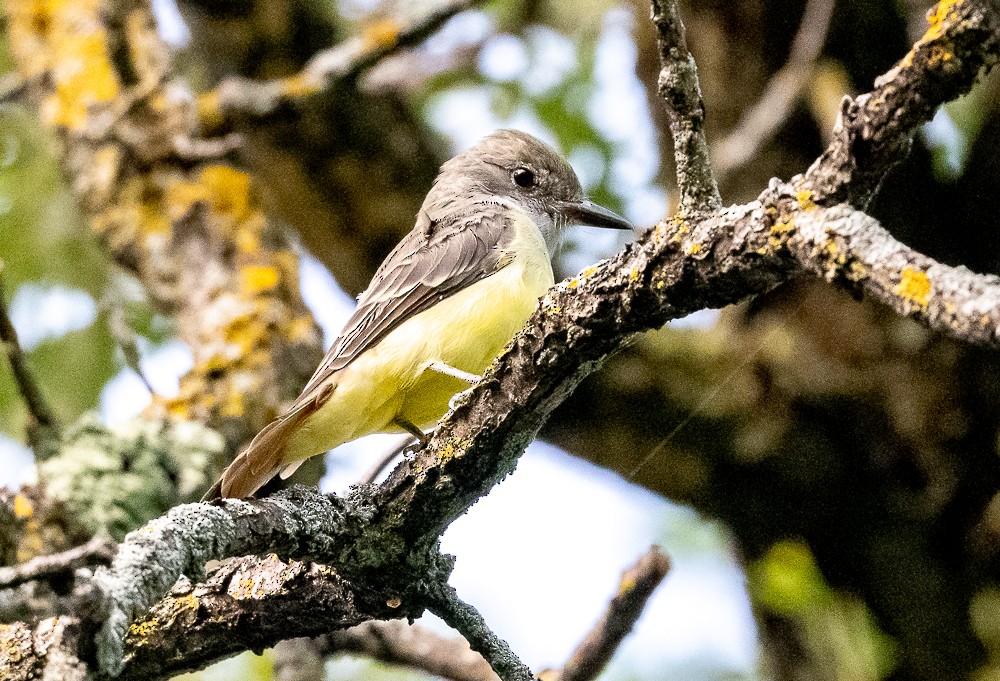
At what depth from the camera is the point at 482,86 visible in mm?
7988

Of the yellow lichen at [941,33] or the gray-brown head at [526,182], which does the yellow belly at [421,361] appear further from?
the yellow lichen at [941,33]

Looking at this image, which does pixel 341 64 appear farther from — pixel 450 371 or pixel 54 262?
pixel 450 371

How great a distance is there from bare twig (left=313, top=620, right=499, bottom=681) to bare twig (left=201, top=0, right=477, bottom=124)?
9.82 feet

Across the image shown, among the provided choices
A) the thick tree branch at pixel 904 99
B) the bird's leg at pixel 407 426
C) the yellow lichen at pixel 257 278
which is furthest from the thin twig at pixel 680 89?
the yellow lichen at pixel 257 278

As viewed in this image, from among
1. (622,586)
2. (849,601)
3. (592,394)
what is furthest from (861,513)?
(622,586)

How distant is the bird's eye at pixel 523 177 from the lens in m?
6.14

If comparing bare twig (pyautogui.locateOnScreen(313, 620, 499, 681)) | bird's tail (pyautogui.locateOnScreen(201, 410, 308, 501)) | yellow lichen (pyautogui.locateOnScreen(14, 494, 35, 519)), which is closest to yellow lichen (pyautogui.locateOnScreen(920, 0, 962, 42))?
bird's tail (pyautogui.locateOnScreen(201, 410, 308, 501))

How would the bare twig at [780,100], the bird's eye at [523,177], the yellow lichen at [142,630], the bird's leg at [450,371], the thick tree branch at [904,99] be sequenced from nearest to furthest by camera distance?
1. the thick tree branch at [904,99]
2. the yellow lichen at [142,630]
3. the bird's leg at [450,371]
4. the bare twig at [780,100]
5. the bird's eye at [523,177]

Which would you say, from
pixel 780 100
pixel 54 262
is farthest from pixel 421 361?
pixel 54 262

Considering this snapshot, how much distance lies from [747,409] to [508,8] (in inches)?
151

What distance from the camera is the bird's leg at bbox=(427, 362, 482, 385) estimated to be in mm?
4059

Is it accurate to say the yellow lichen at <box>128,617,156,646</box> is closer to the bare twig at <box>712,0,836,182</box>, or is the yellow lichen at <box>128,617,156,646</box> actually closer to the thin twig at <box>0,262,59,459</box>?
the thin twig at <box>0,262,59,459</box>

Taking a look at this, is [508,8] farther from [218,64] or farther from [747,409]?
[747,409]

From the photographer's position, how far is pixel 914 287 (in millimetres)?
1922
